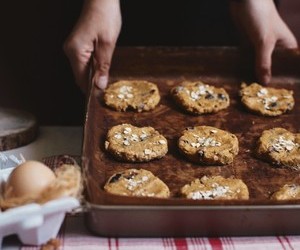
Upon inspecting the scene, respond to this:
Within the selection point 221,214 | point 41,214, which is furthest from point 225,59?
point 41,214

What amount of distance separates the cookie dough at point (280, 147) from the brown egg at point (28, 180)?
70cm

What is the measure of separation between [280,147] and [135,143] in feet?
1.39

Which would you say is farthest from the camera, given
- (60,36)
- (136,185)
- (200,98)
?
(60,36)

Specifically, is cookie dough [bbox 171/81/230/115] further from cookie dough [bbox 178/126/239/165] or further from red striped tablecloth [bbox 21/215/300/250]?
red striped tablecloth [bbox 21/215/300/250]

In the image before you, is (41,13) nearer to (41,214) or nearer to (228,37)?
(228,37)

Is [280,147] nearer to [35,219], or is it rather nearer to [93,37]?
[93,37]

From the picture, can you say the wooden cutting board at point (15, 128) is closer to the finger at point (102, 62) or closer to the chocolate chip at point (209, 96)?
the finger at point (102, 62)

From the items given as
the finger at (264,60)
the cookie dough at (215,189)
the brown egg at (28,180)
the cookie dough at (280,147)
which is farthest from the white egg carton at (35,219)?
the finger at (264,60)

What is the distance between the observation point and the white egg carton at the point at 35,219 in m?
1.26

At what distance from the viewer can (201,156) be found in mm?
1743

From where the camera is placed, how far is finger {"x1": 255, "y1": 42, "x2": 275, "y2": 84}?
2119 mm

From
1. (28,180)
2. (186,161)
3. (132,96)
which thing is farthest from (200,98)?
(28,180)

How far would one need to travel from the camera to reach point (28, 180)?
131cm

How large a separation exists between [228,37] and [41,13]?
75 centimetres
